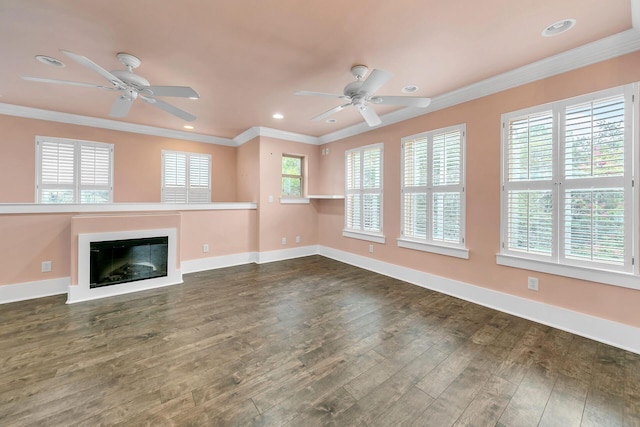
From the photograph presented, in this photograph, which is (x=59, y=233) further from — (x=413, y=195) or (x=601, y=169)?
(x=601, y=169)

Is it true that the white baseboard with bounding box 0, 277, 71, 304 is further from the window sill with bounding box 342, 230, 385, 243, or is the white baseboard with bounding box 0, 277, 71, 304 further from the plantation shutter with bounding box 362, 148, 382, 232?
the plantation shutter with bounding box 362, 148, 382, 232

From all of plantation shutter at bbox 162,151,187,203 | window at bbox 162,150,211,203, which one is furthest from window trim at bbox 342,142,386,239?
plantation shutter at bbox 162,151,187,203

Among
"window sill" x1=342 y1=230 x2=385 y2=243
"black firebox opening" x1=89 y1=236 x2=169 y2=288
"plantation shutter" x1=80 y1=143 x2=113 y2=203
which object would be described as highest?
"plantation shutter" x1=80 y1=143 x2=113 y2=203

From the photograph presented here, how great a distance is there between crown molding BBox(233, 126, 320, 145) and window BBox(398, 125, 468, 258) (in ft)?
7.86

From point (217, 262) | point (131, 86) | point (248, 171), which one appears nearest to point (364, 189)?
point (248, 171)

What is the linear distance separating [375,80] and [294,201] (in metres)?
3.65

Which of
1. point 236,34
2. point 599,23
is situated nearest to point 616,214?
point 599,23

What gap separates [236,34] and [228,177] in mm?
4291

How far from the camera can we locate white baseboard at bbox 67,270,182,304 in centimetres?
329

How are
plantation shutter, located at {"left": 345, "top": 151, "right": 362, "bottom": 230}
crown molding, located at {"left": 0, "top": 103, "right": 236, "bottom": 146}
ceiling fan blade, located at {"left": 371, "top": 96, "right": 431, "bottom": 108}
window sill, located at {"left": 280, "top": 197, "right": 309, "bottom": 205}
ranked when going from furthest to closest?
window sill, located at {"left": 280, "top": 197, "right": 309, "bottom": 205} < plantation shutter, located at {"left": 345, "top": 151, "right": 362, "bottom": 230} < crown molding, located at {"left": 0, "top": 103, "right": 236, "bottom": 146} < ceiling fan blade, located at {"left": 371, "top": 96, "right": 431, "bottom": 108}

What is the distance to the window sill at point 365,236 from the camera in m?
4.63

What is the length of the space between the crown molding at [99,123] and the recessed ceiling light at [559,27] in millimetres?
5755

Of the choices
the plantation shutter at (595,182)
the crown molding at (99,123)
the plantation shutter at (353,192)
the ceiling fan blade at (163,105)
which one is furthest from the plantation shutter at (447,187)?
the crown molding at (99,123)

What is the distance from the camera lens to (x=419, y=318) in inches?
112
